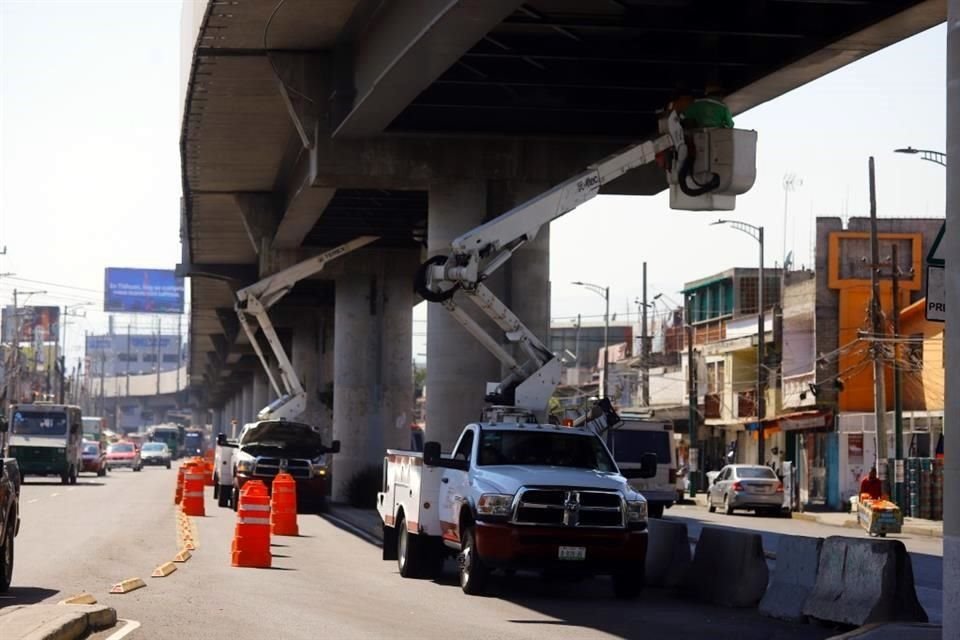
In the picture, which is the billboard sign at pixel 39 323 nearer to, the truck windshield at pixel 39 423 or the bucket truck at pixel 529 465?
the truck windshield at pixel 39 423

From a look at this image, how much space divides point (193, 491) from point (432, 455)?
→ 1752 cm

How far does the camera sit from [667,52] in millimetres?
26453

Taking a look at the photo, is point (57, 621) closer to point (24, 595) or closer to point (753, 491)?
point (24, 595)

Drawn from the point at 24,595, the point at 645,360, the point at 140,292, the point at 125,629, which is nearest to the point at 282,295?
the point at 24,595

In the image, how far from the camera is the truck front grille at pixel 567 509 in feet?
61.7

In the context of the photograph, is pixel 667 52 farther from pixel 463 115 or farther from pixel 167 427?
pixel 167 427

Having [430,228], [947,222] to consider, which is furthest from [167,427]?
[947,222]

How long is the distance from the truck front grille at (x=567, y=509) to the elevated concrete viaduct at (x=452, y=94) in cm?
624

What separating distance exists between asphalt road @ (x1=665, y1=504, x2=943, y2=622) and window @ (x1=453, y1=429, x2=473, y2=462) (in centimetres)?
522

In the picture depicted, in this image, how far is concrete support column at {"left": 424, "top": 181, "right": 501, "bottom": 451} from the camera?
3247 centimetres

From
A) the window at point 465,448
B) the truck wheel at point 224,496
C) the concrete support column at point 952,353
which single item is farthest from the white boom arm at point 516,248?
the truck wheel at point 224,496

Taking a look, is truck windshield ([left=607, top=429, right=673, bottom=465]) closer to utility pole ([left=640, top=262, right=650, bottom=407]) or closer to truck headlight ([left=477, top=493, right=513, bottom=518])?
truck headlight ([left=477, top=493, right=513, bottom=518])

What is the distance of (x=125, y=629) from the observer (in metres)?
14.3

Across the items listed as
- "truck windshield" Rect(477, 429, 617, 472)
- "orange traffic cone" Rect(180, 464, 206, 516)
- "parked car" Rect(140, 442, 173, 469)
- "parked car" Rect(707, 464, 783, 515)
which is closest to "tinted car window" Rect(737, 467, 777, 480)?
"parked car" Rect(707, 464, 783, 515)
